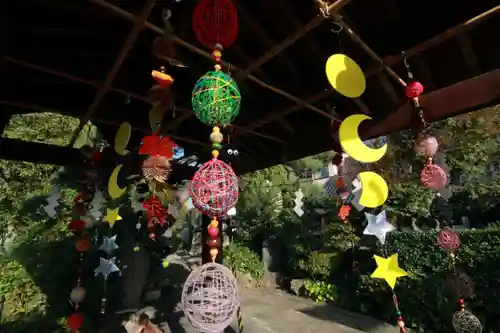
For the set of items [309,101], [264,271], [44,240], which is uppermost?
[309,101]

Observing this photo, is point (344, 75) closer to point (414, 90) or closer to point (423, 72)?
point (414, 90)

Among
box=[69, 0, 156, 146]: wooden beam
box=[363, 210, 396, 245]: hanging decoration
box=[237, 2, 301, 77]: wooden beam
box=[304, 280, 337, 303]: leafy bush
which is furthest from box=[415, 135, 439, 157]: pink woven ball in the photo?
box=[304, 280, 337, 303]: leafy bush

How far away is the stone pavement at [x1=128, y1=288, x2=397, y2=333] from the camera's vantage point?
5984 mm

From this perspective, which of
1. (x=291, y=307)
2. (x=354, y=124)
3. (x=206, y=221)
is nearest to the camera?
(x=354, y=124)

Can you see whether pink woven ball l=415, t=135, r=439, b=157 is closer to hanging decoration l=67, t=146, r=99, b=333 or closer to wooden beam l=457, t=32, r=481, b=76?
wooden beam l=457, t=32, r=481, b=76

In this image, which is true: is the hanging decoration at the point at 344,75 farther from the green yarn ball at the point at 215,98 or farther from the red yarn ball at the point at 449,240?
the red yarn ball at the point at 449,240

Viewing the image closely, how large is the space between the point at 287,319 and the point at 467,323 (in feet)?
17.6

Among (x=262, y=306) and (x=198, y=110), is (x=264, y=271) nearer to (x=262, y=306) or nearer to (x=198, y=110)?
(x=262, y=306)

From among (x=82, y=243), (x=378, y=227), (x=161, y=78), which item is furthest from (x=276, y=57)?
(x=82, y=243)

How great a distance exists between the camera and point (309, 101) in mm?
2455

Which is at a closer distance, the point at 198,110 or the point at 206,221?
the point at 198,110

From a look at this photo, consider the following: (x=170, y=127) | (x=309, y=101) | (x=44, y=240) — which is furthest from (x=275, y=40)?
(x=44, y=240)

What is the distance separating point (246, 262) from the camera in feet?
33.5

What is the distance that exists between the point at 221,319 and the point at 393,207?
605 centimetres
